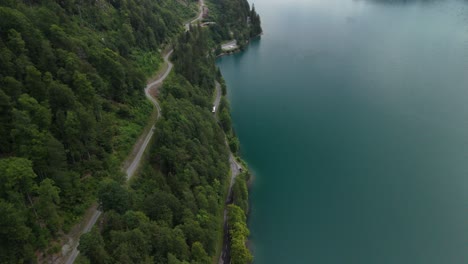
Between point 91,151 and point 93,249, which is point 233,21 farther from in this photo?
point 93,249

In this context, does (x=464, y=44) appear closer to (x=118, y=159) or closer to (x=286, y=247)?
(x=286, y=247)

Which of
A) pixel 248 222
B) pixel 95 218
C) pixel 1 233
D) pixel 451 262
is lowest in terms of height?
pixel 451 262

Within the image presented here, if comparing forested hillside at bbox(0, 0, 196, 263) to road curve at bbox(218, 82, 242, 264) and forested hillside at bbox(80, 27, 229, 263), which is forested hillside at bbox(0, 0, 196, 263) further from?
road curve at bbox(218, 82, 242, 264)

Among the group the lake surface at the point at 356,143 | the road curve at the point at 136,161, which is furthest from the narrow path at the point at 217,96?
the road curve at the point at 136,161

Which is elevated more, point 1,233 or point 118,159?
point 1,233

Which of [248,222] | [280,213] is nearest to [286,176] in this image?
[280,213]

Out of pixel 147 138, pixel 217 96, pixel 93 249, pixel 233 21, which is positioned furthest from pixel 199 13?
pixel 93 249
